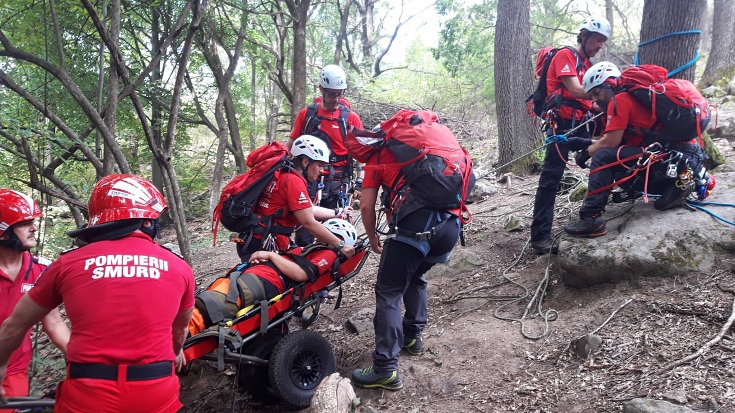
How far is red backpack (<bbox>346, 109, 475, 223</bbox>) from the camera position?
146 inches

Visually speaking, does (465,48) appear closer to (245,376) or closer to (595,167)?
(595,167)

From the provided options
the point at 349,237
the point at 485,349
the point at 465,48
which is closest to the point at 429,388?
the point at 485,349

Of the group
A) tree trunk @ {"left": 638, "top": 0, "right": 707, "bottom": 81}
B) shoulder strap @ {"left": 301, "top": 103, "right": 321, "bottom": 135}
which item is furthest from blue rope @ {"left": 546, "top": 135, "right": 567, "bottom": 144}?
shoulder strap @ {"left": 301, "top": 103, "right": 321, "bottom": 135}

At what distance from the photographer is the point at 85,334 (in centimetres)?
227

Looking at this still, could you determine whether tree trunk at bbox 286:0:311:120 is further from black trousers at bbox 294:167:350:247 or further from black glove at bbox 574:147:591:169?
black glove at bbox 574:147:591:169

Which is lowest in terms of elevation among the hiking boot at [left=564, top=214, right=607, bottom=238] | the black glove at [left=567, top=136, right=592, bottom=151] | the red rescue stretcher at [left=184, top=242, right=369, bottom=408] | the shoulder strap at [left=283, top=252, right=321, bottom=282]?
the red rescue stretcher at [left=184, top=242, right=369, bottom=408]

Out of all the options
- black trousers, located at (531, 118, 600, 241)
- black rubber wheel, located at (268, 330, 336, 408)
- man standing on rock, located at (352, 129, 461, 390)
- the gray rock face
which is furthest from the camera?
black trousers, located at (531, 118, 600, 241)

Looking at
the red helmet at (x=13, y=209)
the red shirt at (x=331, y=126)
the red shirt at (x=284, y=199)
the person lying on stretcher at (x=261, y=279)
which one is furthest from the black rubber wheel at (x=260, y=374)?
the red shirt at (x=331, y=126)

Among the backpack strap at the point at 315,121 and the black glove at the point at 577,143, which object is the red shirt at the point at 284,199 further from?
the black glove at the point at 577,143

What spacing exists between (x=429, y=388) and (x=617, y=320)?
1.66m

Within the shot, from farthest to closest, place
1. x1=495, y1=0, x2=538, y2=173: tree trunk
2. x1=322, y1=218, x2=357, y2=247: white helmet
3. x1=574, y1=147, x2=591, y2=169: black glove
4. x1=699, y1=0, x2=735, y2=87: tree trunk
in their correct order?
x1=699, y1=0, x2=735, y2=87: tree trunk → x1=495, y1=0, x2=538, y2=173: tree trunk → x1=574, y1=147, x2=591, y2=169: black glove → x1=322, y1=218, x2=357, y2=247: white helmet

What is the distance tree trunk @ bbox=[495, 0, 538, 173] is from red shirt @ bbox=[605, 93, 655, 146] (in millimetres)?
4008

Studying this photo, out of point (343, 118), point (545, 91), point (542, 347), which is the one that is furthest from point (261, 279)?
point (545, 91)

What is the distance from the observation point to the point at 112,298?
7.45 ft
